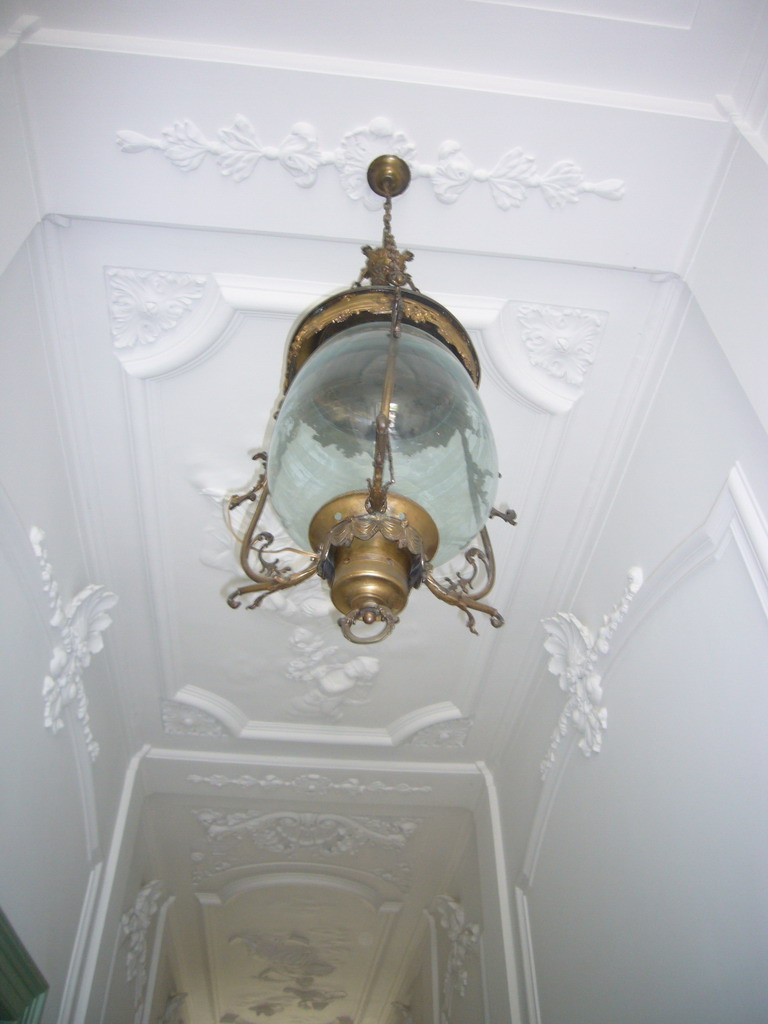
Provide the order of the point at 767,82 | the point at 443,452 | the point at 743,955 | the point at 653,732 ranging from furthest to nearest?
the point at 653,732 → the point at 767,82 → the point at 743,955 → the point at 443,452

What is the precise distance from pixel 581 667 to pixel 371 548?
4.16ft

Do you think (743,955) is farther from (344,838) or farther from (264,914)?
(264,914)

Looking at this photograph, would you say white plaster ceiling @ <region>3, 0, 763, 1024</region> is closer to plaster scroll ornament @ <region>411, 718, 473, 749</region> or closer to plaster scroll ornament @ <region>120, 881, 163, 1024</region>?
plaster scroll ornament @ <region>411, 718, 473, 749</region>

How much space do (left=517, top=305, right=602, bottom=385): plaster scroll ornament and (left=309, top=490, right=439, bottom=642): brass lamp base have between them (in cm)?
92

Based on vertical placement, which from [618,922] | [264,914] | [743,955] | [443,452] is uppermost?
[264,914]

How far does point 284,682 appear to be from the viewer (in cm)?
244

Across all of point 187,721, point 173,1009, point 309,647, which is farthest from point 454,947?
point 173,1009

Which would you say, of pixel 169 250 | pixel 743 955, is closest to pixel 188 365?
pixel 169 250

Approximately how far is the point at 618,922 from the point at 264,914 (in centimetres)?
250

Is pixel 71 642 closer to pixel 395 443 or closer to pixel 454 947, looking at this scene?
pixel 395 443

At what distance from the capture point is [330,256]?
65.3 inches

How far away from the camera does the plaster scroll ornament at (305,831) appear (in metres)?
2.95

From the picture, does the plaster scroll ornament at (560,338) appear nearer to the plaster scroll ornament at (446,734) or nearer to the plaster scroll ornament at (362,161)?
the plaster scroll ornament at (362,161)

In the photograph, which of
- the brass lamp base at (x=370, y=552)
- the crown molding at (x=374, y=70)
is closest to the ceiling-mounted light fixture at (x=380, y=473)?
the brass lamp base at (x=370, y=552)
